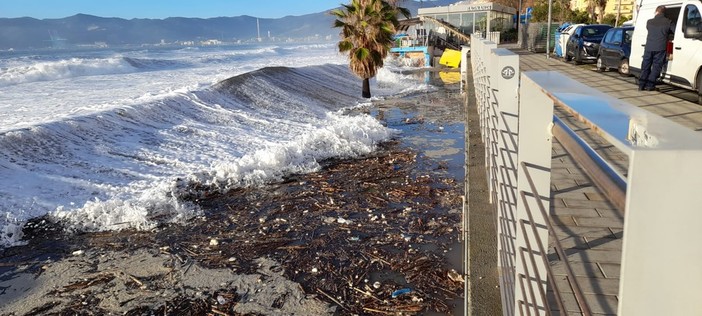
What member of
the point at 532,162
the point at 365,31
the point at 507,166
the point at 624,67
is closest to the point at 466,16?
the point at 365,31

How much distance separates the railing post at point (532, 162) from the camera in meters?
1.89

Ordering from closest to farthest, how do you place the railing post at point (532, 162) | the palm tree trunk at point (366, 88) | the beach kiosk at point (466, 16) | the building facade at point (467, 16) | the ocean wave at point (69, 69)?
the railing post at point (532, 162) < the palm tree trunk at point (366, 88) < the ocean wave at point (69, 69) < the beach kiosk at point (466, 16) < the building facade at point (467, 16)

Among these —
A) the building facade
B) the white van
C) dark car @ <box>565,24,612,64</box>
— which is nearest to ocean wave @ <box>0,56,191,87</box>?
dark car @ <box>565,24,612,64</box>

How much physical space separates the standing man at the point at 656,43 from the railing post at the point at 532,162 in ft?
35.6

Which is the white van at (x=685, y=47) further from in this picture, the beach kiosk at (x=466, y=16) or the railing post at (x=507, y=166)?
the beach kiosk at (x=466, y=16)

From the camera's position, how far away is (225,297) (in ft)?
16.0

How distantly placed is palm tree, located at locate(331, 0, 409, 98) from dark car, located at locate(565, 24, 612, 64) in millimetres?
7893

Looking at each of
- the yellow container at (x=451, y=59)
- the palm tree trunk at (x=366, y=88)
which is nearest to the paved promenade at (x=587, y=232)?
the palm tree trunk at (x=366, y=88)

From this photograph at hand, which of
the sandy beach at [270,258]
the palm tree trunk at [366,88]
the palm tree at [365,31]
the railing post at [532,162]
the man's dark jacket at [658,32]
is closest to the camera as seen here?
the railing post at [532,162]

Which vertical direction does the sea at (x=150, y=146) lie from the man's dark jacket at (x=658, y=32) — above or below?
below

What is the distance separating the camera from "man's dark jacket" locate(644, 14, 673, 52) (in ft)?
35.3

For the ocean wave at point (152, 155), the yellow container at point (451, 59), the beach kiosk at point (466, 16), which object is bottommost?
the ocean wave at point (152, 155)

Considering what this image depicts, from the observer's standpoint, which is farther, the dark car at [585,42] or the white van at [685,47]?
the dark car at [585,42]

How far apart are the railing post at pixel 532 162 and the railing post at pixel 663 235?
3.00 feet
